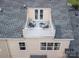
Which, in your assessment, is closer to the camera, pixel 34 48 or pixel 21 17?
pixel 34 48

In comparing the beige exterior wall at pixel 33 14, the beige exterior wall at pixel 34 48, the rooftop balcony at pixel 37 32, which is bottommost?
the beige exterior wall at pixel 34 48

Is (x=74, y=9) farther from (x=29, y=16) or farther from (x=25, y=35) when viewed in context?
(x=25, y=35)

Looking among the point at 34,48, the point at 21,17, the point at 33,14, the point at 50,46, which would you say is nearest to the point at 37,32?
the point at 34,48

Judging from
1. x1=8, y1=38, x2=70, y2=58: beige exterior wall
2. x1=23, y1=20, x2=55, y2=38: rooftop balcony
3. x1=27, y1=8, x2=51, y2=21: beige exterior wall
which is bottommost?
x1=8, y1=38, x2=70, y2=58: beige exterior wall

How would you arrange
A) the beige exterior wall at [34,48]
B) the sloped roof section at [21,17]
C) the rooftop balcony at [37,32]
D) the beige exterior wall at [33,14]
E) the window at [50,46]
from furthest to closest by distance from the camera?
1. the beige exterior wall at [33,14]
2. the sloped roof section at [21,17]
3. the window at [50,46]
4. the beige exterior wall at [34,48]
5. the rooftop balcony at [37,32]

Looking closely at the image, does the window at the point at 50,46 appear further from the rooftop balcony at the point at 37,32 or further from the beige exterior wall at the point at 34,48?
the rooftop balcony at the point at 37,32

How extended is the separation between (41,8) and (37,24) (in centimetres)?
123

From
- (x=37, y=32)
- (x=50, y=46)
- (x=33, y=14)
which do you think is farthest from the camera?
(x=33, y=14)

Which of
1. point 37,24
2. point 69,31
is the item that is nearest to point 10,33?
point 37,24

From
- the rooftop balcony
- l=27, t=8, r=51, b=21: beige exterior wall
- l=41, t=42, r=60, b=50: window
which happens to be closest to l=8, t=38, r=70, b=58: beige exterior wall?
l=41, t=42, r=60, b=50: window

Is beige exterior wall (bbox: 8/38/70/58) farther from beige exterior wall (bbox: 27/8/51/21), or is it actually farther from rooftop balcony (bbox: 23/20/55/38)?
beige exterior wall (bbox: 27/8/51/21)

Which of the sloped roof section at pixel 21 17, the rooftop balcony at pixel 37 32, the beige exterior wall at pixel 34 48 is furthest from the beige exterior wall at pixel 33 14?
the beige exterior wall at pixel 34 48

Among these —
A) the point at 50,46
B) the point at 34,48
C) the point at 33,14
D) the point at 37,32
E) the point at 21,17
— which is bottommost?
the point at 34,48

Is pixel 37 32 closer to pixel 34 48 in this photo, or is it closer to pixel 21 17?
pixel 34 48
